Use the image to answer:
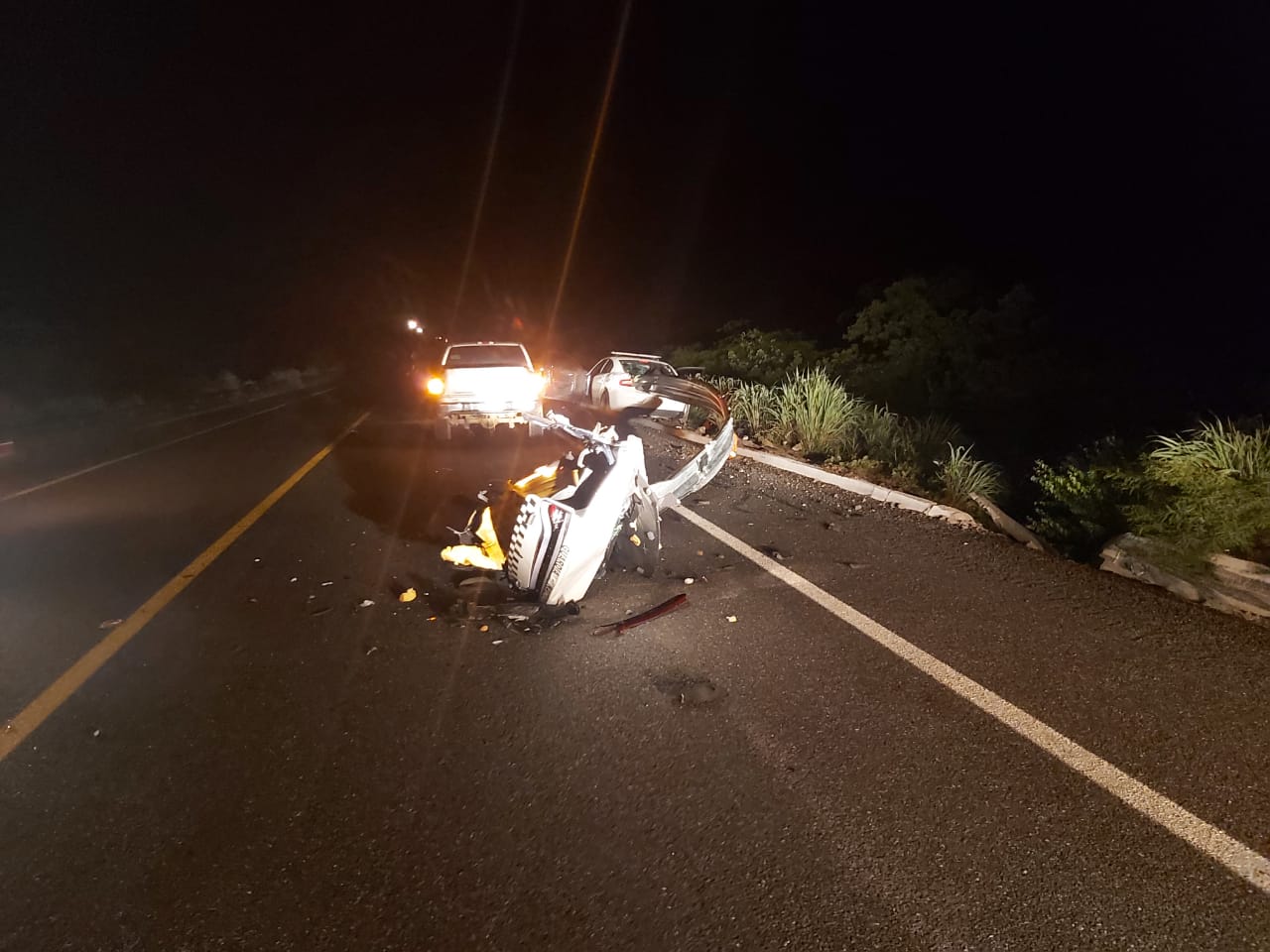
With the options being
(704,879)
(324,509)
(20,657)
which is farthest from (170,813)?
(324,509)

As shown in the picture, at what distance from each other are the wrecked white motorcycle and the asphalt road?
0.29 metres

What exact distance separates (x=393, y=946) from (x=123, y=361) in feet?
146

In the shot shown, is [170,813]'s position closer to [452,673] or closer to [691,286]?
[452,673]

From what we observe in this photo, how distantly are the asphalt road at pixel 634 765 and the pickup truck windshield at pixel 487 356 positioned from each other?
8082mm

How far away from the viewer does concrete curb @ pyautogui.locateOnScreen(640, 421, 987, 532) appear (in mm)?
8367

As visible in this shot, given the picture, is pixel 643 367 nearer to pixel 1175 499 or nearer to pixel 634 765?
pixel 1175 499

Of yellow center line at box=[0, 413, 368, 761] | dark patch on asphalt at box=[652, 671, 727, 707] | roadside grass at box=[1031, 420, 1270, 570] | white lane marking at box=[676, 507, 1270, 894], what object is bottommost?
yellow center line at box=[0, 413, 368, 761]

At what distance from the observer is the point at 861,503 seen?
9227 millimetres

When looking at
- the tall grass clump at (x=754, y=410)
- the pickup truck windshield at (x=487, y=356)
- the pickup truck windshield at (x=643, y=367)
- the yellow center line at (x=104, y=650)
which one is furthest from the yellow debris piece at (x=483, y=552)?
the pickup truck windshield at (x=643, y=367)

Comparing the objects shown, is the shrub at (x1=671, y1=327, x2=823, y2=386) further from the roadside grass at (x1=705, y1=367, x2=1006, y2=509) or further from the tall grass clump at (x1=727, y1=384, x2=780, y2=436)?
the roadside grass at (x1=705, y1=367, x2=1006, y2=509)

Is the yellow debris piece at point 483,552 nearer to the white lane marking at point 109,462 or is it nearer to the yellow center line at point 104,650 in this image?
the yellow center line at point 104,650

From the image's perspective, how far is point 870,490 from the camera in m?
9.56

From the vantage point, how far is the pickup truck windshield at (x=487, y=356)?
589 inches

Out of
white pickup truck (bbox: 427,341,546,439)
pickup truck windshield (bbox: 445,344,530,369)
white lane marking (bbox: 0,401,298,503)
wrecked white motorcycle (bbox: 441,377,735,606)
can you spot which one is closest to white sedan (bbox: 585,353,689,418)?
pickup truck windshield (bbox: 445,344,530,369)
